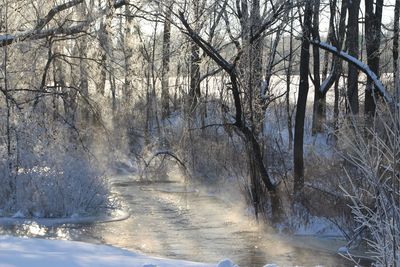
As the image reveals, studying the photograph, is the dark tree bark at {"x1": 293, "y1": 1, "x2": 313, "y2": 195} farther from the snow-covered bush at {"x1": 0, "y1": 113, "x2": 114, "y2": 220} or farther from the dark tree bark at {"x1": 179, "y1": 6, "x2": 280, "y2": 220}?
the snow-covered bush at {"x1": 0, "y1": 113, "x2": 114, "y2": 220}

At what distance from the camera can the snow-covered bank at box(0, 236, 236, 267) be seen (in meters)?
6.95

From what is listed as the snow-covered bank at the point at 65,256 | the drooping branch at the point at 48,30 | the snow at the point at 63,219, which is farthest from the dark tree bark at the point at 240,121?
the snow-covered bank at the point at 65,256

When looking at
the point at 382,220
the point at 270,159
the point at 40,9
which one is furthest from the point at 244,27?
the point at 382,220

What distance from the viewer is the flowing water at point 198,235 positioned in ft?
36.5

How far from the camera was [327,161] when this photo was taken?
1488cm

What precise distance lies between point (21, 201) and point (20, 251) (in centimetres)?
756

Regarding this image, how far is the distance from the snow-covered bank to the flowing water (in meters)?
2.68

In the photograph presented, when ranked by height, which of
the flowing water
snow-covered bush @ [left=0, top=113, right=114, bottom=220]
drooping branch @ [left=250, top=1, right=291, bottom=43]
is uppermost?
drooping branch @ [left=250, top=1, right=291, bottom=43]

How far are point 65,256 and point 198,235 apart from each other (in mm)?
5587

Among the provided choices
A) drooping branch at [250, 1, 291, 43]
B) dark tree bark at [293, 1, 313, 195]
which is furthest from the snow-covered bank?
dark tree bark at [293, 1, 313, 195]

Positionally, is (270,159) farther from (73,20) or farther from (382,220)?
(382,220)

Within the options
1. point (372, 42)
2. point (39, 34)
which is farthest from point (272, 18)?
point (39, 34)

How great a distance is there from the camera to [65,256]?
7.43m

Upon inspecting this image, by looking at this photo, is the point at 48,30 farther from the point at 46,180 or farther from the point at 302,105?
the point at 302,105
